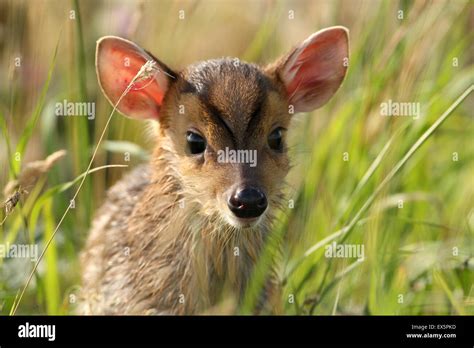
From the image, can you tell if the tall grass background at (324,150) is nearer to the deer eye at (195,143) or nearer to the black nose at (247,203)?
the black nose at (247,203)

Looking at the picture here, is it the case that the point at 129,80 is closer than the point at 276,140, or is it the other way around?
the point at 276,140
